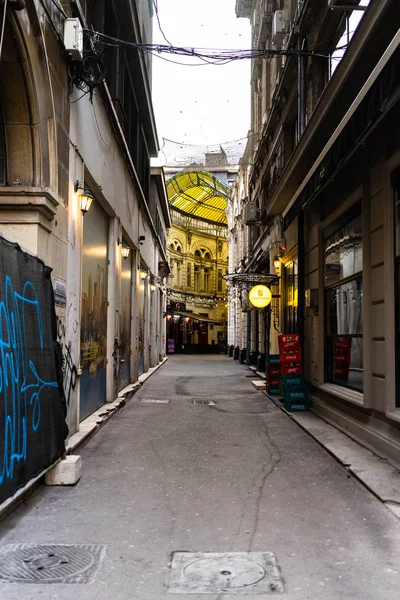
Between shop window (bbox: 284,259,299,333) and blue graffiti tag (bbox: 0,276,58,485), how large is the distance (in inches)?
412

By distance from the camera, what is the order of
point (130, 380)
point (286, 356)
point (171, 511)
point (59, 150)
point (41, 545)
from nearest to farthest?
1. point (41, 545)
2. point (171, 511)
3. point (59, 150)
4. point (286, 356)
5. point (130, 380)

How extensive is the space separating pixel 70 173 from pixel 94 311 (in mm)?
3158

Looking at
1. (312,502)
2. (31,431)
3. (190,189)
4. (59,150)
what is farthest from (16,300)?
(190,189)

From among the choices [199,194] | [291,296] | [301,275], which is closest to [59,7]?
[301,275]

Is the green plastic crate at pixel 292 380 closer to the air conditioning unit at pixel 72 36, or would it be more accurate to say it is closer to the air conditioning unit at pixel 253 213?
the air conditioning unit at pixel 72 36

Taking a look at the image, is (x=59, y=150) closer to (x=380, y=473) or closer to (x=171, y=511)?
(x=171, y=511)

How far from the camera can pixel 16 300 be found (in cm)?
480

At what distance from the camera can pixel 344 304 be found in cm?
995

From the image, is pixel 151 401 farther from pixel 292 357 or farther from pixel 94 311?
pixel 94 311

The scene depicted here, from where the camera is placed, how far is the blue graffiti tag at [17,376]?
4.35 m

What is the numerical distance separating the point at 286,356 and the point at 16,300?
805cm

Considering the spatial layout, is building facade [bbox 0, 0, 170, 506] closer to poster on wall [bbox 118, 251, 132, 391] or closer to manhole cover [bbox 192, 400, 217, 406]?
poster on wall [bbox 118, 251, 132, 391]

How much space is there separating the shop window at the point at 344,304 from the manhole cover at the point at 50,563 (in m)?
5.70

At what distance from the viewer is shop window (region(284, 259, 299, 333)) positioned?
1501 centimetres
